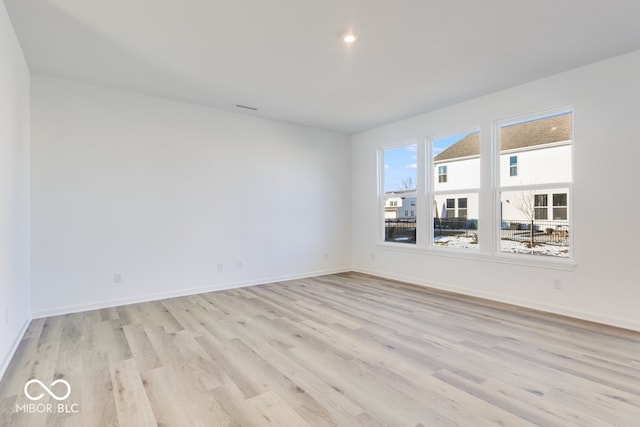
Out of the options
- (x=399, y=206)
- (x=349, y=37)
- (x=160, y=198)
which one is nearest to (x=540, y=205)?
(x=399, y=206)

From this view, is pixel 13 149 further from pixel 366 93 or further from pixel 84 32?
pixel 366 93

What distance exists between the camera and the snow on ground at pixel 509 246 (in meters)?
3.87

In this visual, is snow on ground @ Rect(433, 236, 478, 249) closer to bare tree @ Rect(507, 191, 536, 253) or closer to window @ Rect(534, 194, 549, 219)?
bare tree @ Rect(507, 191, 536, 253)

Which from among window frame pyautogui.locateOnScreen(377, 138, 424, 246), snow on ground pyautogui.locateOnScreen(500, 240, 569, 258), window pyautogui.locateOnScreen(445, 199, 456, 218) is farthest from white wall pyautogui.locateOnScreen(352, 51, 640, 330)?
window frame pyautogui.locateOnScreen(377, 138, 424, 246)

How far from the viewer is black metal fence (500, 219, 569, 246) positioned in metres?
3.83

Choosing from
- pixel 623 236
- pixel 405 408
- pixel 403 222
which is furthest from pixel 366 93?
pixel 405 408

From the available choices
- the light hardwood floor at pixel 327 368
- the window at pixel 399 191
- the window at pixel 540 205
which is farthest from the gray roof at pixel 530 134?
the light hardwood floor at pixel 327 368

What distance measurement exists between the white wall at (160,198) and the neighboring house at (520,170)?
2.41 metres

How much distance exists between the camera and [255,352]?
9.01 ft

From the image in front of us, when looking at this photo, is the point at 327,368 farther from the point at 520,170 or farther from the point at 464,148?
the point at 464,148

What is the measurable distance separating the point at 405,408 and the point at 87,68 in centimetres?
446

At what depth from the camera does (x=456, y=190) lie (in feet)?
16.3

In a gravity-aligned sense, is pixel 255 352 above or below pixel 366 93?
below

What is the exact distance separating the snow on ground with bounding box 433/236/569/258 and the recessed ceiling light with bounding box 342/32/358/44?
326cm
